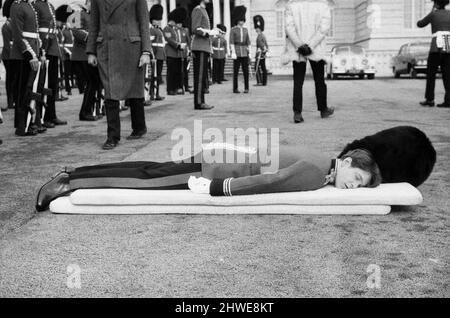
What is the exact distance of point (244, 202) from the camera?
3.91m

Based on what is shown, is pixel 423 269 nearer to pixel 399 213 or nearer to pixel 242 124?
pixel 399 213

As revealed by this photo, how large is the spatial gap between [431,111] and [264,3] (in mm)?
30378

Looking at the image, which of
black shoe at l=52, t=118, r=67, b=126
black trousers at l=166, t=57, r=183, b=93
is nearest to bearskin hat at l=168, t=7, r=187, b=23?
black trousers at l=166, t=57, r=183, b=93

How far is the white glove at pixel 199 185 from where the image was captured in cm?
402

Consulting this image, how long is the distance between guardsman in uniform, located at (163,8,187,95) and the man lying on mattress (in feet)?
43.0

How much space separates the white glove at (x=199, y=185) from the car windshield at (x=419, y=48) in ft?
75.5

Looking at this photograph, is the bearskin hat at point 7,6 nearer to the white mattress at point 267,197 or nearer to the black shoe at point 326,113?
the black shoe at point 326,113

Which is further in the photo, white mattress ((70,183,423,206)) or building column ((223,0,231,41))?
building column ((223,0,231,41))

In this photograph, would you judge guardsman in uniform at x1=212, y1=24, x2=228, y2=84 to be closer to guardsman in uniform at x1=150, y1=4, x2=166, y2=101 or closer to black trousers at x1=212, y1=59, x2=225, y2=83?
black trousers at x1=212, y1=59, x2=225, y2=83

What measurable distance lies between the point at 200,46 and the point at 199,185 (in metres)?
8.10

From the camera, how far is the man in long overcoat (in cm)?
722

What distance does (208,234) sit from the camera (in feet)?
11.5

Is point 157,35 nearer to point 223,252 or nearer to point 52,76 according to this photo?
point 52,76

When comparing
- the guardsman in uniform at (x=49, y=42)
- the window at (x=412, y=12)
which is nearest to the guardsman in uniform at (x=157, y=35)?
the guardsman in uniform at (x=49, y=42)
